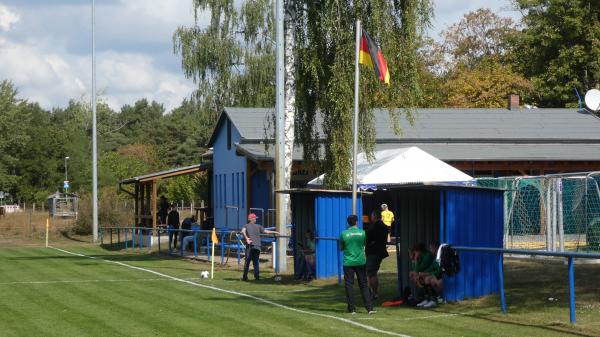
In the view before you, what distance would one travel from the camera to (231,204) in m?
44.4

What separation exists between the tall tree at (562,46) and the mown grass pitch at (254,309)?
35643 millimetres

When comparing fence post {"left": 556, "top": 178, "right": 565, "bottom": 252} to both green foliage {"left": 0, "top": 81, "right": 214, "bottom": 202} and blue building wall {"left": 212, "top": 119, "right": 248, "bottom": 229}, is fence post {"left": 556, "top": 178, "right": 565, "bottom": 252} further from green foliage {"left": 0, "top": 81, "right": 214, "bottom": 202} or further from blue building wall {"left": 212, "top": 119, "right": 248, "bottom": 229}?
green foliage {"left": 0, "top": 81, "right": 214, "bottom": 202}

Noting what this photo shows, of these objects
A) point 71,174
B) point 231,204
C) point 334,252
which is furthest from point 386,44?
point 71,174

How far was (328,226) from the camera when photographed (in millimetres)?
24031

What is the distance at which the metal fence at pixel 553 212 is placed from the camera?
2422cm

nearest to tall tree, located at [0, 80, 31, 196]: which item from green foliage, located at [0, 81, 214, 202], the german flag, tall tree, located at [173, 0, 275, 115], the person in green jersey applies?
green foliage, located at [0, 81, 214, 202]

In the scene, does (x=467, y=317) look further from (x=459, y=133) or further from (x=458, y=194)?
(x=459, y=133)

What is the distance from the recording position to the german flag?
73.2 ft

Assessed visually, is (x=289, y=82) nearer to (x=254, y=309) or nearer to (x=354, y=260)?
(x=254, y=309)

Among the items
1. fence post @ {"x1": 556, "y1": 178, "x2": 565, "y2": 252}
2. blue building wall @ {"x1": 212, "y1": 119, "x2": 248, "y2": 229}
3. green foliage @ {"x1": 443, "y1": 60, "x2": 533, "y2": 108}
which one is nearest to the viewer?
fence post @ {"x1": 556, "y1": 178, "x2": 565, "y2": 252}

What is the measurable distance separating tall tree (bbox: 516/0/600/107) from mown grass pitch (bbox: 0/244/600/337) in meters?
35.6

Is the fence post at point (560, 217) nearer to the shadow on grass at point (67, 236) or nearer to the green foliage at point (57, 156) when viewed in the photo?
the shadow on grass at point (67, 236)

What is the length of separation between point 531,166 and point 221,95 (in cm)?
2279

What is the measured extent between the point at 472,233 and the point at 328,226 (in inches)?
239
